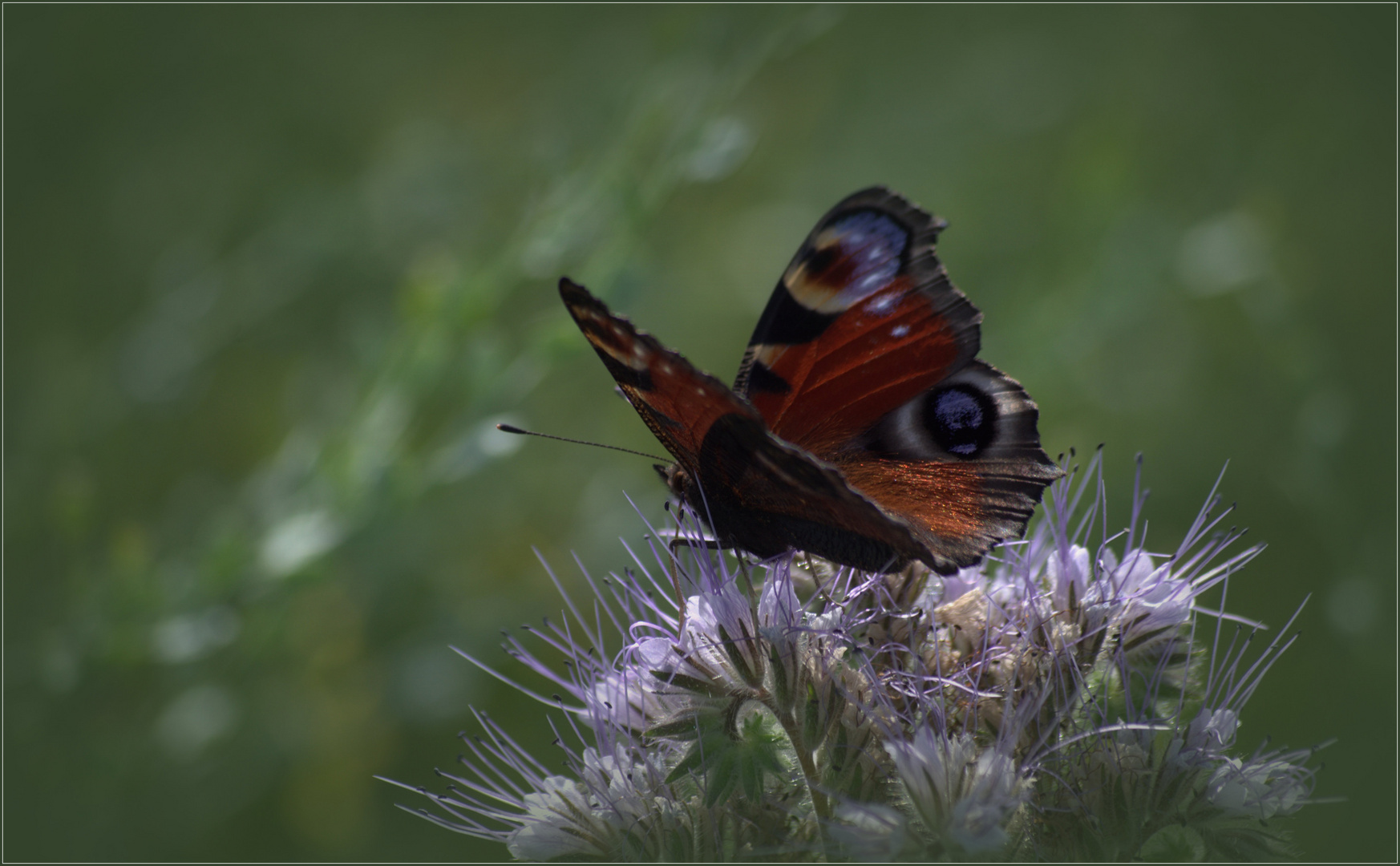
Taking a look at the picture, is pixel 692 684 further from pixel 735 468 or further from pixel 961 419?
pixel 961 419

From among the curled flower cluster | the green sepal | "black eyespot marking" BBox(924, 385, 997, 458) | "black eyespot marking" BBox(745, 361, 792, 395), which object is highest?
"black eyespot marking" BBox(745, 361, 792, 395)

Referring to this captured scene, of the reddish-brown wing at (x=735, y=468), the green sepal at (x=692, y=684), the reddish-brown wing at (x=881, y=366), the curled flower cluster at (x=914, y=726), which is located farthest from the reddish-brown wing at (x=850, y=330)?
the green sepal at (x=692, y=684)

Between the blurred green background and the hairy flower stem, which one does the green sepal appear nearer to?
the hairy flower stem

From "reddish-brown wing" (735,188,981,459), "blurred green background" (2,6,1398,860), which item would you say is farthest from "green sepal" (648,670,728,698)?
"blurred green background" (2,6,1398,860)

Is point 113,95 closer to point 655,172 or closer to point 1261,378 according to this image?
point 655,172

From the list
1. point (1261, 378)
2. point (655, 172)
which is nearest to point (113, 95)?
point (655, 172)

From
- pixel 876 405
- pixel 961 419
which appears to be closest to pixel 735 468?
pixel 876 405
